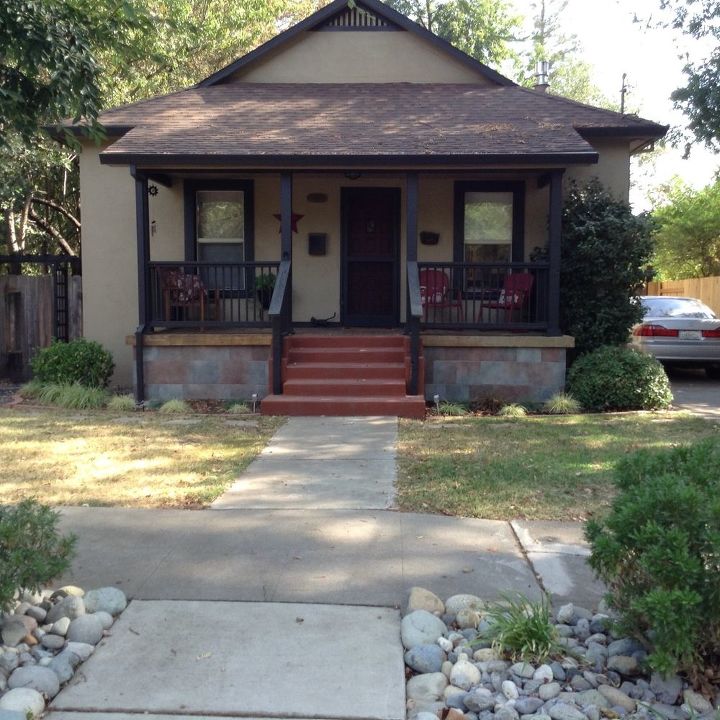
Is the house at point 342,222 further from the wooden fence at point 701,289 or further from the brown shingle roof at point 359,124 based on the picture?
the wooden fence at point 701,289

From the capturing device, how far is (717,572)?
337cm

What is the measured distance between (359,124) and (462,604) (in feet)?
30.6

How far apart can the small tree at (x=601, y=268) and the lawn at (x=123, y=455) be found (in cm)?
495

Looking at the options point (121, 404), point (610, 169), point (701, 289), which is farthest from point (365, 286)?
point (701, 289)

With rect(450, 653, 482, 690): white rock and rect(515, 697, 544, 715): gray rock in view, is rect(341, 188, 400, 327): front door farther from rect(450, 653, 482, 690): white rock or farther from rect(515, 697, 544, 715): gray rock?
rect(515, 697, 544, 715): gray rock

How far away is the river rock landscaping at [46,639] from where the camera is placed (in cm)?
343

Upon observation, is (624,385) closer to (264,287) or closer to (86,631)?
(264,287)

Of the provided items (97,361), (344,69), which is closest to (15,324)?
(97,361)

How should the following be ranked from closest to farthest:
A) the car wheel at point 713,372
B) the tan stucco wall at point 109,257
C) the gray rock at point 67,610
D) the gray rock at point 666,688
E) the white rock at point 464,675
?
the gray rock at point 666,688 < the white rock at point 464,675 < the gray rock at point 67,610 < the tan stucco wall at point 109,257 < the car wheel at point 713,372

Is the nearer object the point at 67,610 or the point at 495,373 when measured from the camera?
the point at 67,610

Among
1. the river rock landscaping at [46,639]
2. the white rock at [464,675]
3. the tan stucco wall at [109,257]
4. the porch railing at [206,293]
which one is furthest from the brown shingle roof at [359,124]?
the white rock at [464,675]

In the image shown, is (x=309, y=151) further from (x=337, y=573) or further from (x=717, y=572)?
(x=717, y=572)

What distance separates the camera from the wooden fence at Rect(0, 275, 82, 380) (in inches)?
568

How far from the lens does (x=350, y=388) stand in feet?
35.1
